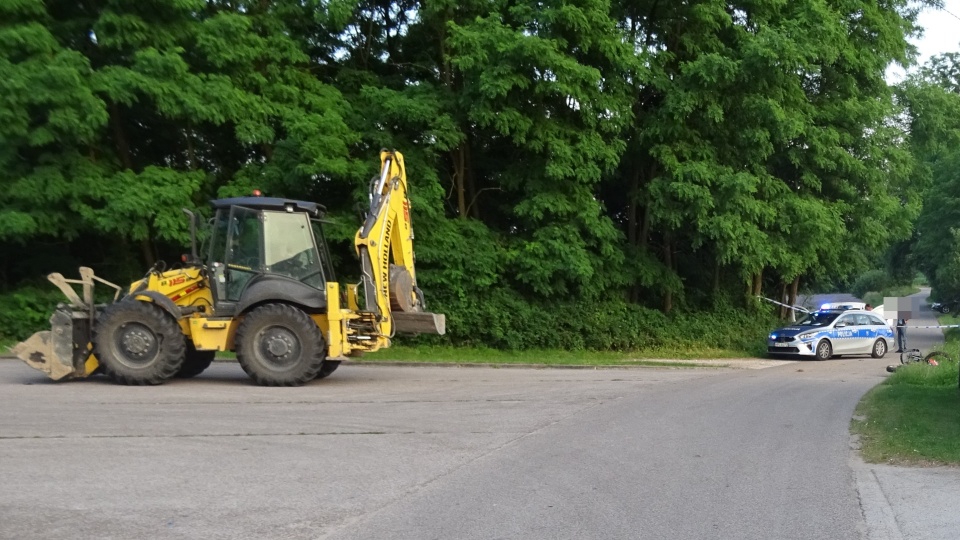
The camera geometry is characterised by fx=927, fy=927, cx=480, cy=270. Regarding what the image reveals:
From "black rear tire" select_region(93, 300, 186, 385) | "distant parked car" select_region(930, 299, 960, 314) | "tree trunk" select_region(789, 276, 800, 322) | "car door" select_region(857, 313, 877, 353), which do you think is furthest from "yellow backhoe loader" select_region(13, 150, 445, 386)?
"distant parked car" select_region(930, 299, 960, 314)

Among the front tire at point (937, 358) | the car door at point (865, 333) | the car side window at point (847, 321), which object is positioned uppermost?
the car side window at point (847, 321)

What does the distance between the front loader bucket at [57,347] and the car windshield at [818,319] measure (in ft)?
71.9

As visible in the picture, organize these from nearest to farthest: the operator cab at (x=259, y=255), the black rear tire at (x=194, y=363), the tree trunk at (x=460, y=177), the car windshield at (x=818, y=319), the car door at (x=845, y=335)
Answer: the operator cab at (x=259, y=255) < the black rear tire at (x=194, y=363) < the tree trunk at (x=460, y=177) < the car door at (x=845, y=335) < the car windshield at (x=818, y=319)

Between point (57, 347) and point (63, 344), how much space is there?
109mm

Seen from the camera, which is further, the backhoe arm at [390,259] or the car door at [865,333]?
the car door at [865,333]

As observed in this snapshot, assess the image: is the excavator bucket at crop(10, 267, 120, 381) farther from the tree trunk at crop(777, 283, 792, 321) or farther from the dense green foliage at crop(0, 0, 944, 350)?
the tree trunk at crop(777, 283, 792, 321)

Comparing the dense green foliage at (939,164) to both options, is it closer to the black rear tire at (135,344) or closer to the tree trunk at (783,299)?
the tree trunk at (783,299)

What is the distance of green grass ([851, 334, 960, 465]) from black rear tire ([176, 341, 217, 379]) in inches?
446

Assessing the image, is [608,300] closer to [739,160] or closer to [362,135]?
[739,160]

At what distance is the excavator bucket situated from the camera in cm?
1576

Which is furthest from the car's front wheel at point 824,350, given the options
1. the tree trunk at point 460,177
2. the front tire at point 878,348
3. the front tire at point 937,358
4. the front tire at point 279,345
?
the front tire at point 279,345

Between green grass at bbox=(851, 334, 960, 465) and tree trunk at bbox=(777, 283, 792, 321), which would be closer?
green grass at bbox=(851, 334, 960, 465)

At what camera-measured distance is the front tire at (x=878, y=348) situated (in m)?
30.0

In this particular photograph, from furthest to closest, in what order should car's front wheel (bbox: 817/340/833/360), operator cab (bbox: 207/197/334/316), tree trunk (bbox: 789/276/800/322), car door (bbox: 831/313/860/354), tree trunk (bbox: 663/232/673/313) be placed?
tree trunk (bbox: 789/276/800/322), tree trunk (bbox: 663/232/673/313), car door (bbox: 831/313/860/354), car's front wheel (bbox: 817/340/833/360), operator cab (bbox: 207/197/334/316)
